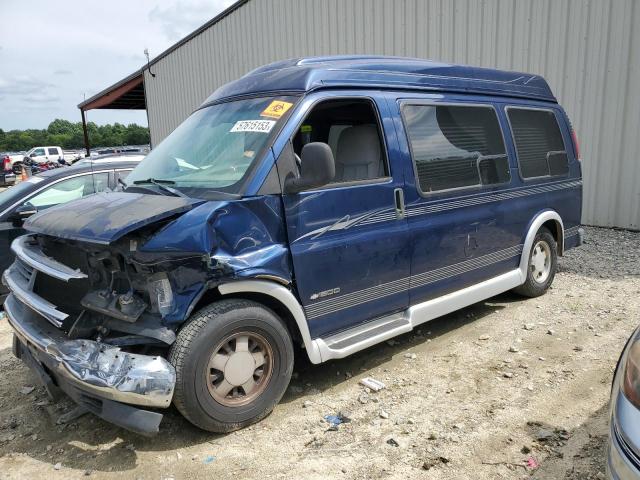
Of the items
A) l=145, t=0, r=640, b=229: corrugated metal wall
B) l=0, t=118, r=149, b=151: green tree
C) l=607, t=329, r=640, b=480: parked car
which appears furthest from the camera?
l=0, t=118, r=149, b=151: green tree

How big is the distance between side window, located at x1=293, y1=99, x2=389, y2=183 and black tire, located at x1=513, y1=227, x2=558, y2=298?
7.75ft

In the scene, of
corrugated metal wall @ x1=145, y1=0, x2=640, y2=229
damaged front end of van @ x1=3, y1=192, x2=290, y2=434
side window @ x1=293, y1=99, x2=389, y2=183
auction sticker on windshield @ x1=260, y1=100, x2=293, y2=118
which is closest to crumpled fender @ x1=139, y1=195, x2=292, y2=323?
damaged front end of van @ x1=3, y1=192, x2=290, y2=434

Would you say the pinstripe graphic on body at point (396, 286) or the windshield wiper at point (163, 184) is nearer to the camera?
the windshield wiper at point (163, 184)

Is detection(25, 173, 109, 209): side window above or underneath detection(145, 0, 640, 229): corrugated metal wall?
underneath

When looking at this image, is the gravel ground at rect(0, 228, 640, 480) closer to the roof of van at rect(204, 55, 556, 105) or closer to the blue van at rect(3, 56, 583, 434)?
the blue van at rect(3, 56, 583, 434)

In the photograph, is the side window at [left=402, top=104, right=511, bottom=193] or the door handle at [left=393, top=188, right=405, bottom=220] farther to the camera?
the side window at [left=402, top=104, right=511, bottom=193]

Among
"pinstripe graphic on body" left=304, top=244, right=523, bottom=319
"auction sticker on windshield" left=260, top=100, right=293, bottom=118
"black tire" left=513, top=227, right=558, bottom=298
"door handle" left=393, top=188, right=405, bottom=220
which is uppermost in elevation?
"auction sticker on windshield" left=260, top=100, right=293, bottom=118

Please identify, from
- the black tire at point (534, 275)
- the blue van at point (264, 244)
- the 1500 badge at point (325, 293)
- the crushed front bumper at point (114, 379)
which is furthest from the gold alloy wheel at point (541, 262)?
the crushed front bumper at point (114, 379)

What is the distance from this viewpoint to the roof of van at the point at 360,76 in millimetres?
3525

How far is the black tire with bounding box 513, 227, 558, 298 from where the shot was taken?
17.6ft

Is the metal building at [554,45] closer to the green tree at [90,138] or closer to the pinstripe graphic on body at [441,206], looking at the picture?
the pinstripe graphic on body at [441,206]

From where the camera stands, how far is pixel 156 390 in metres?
2.71

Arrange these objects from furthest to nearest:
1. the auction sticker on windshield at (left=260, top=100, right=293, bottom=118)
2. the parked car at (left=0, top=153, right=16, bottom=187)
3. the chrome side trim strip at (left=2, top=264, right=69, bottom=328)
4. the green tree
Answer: the green tree < the parked car at (left=0, top=153, right=16, bottom=187) < the auction sticker on windshield at (left=260, top=100, right=293, bottom=118) < the chrome side trim strip at (left=2, top=264, right=69, bottom=328)

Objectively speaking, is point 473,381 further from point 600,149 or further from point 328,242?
point 600,149
